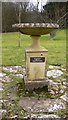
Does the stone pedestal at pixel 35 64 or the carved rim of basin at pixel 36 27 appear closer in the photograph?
the carved rim of basin at pixel 36 27

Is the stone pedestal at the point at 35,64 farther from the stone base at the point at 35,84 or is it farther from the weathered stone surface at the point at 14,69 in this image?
the weathered stone surface at the point at 14,69

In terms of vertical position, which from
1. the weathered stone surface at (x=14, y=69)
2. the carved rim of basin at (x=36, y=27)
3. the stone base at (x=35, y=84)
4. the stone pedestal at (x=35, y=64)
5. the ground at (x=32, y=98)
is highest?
the carved rim of basin at (x=36, y=27)

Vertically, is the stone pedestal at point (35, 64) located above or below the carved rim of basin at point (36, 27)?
below

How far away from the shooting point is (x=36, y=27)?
9.91ft

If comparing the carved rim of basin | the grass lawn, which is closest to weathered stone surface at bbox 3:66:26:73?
the grass lawn

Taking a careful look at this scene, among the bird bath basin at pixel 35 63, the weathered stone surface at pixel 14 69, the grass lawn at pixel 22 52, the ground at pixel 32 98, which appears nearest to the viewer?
the ground at pixel 32 98

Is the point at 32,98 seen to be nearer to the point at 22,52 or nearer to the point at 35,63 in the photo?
the point at 35,63

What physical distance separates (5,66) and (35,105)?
89.0 inches

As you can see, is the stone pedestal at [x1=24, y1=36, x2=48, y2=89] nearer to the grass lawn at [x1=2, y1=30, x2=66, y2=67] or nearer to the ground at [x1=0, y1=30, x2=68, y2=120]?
the ground at [x1=0, y1=30, x2=68, y2=120]

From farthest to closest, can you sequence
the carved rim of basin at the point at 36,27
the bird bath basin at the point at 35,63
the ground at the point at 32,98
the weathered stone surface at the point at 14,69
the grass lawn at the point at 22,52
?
the grass lawn at the point at 22,52
the weathered stone surface at the point at 14,69
the bird bath basin at the point at 35,63
the carved rim of basin at the point at 36,27
the ground at the point at 32,98

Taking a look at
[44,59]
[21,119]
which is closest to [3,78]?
[44,59]

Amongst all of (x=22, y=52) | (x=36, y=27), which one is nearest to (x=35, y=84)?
(x=36, y=27)

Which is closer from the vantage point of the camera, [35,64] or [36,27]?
[36,27]

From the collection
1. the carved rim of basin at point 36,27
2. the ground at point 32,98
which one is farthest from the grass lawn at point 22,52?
the carved rim of basin at point 36,27
